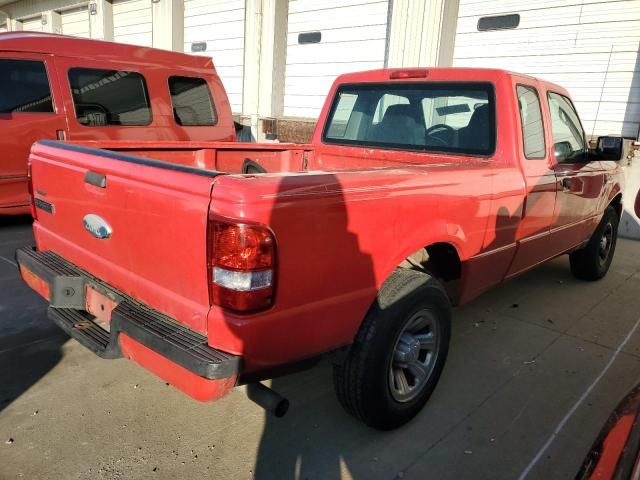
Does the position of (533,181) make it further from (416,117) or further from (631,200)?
(631,200)

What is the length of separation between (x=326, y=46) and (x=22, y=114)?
257 inches

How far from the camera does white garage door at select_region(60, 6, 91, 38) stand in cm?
1665

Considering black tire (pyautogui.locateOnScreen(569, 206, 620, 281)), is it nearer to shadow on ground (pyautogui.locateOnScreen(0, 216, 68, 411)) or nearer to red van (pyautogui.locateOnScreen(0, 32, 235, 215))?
shadow on ground (pyautogui.locateOnScreen(0, 216, 68, 411))

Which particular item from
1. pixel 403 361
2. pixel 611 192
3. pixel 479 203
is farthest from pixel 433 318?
pixel 611 192

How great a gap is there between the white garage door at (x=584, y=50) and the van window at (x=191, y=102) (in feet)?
15.6

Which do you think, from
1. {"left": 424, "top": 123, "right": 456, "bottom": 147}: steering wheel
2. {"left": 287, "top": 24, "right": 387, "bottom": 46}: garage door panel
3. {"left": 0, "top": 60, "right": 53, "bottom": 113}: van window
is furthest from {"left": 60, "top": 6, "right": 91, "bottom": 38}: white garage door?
{"left": 424, "top": 123, "right": 456, "bottom": 147}: steering wheel

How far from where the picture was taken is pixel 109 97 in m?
6.18

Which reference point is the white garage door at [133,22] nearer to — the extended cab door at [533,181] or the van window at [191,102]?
the van window at [191,102]

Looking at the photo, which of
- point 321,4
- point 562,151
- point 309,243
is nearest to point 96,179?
point 309,243

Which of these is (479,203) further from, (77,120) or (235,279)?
(77,120)

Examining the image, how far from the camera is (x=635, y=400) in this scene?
1.59m

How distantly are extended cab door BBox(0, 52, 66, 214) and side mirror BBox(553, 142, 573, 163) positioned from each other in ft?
17.8

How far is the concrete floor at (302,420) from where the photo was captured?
2.32m

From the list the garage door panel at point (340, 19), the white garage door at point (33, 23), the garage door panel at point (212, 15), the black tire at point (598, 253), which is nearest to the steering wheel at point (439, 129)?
the black tire at point (598, 253)
